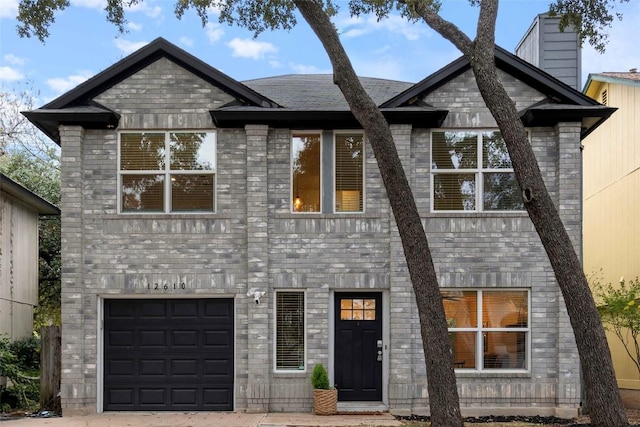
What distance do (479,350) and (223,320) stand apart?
4796mm

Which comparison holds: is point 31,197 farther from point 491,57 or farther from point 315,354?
point 491,57

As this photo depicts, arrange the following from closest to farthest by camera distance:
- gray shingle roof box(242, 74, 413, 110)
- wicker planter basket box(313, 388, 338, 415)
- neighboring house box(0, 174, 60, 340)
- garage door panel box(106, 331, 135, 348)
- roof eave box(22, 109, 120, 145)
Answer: wicker planter basket box(313, 388, 338, 415)
roof eave box(22, 109, 120, 145)
garage door panel box(106, 331, 135, 348)
gray shingle roof box(242, 74, 413, 110)
neighboring house box(0, 174, 60, 340)

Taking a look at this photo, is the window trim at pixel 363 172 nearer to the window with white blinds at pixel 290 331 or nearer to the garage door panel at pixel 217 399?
the window with white blinds at pixel 290 331

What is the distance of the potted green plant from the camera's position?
10562mm

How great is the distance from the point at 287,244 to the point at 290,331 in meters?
1.62

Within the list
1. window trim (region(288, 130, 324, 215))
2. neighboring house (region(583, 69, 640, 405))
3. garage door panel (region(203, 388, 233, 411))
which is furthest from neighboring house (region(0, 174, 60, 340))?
neighboring house (region(583, 69, 640, 405))

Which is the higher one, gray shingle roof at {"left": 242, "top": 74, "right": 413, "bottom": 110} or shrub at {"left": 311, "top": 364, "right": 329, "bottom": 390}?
gray shingle roof at {"left": 242, "top": 74, "right": 413, "bottom": 110}

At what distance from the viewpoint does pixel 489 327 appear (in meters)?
11.2

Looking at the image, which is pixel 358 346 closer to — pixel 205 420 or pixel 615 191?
pixel 205 420

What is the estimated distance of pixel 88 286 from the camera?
11.1m

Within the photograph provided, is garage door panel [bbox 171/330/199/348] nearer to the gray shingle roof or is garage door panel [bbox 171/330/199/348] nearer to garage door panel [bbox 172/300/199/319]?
garage door panel [bbox 172/300/199/319]

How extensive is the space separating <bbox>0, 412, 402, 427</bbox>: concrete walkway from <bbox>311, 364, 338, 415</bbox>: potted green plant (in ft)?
0.42

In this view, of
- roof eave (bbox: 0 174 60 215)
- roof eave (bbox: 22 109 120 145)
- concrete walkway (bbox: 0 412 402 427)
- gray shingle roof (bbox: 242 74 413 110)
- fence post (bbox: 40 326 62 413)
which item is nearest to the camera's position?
concrete walkway (bbox: 0 412 402 427)

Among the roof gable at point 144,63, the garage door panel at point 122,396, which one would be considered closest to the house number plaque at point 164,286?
the garage door panel at point 122,396
